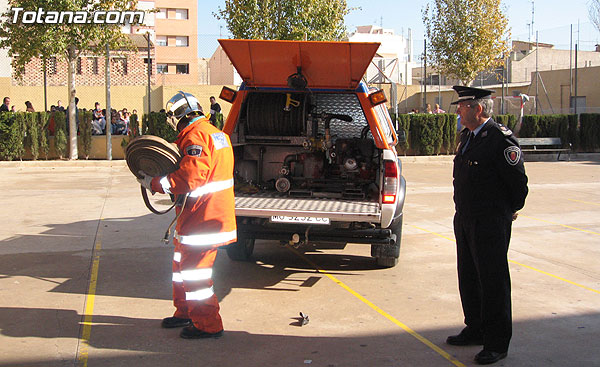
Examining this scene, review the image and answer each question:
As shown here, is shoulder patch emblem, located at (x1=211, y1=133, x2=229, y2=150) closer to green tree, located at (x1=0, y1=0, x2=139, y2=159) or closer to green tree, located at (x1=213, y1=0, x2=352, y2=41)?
green tree, located at (x1=0, y1=0, x2=139, y2=159)

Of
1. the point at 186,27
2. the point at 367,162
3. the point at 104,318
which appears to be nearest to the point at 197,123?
the point at 104,318

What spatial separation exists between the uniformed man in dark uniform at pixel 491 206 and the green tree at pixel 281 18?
18118 millimetres


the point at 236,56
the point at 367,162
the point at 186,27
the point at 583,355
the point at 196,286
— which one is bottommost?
the point at 583,355

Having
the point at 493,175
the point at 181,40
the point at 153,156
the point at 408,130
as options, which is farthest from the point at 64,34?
the point at 181,40

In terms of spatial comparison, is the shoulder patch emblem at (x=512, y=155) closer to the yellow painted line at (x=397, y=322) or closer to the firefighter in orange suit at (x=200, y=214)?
the yellow painted line at (x=397, y=322)

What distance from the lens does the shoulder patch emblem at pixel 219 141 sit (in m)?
4.98

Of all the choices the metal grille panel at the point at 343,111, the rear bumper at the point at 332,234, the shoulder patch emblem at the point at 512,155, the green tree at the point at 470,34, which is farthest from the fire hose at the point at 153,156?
the green tree at the point at 470,34

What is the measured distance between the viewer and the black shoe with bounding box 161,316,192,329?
515 cm

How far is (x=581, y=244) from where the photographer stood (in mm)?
8523

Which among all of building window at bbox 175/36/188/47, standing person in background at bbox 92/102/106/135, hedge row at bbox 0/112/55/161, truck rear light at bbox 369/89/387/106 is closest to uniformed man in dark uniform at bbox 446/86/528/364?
truck rear light at bbox 369/89/387/106

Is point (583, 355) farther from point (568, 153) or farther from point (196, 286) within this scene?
point (568, 153)

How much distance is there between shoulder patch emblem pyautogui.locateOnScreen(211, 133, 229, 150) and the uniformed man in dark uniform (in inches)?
73.5

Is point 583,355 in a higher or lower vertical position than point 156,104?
lower

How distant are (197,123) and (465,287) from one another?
2443 millimetres
